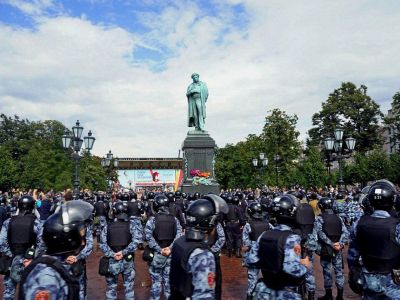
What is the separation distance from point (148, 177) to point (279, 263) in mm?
82636

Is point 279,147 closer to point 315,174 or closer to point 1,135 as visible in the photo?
point 315,174

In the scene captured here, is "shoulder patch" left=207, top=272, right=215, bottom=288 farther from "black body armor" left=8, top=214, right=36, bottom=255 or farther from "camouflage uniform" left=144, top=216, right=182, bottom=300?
"black body armor" left=8, top=214, right=36, bottom=255

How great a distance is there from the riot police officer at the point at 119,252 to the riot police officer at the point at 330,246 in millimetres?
3715

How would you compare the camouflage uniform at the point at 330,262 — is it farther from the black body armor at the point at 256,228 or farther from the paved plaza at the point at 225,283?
the black body armor at the point at 256,228

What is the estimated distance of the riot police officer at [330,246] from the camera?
892 cm

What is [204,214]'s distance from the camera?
475cm

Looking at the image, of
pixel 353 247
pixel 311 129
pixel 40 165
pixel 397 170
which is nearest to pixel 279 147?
pixel 311 129

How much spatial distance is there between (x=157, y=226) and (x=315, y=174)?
30739 mm

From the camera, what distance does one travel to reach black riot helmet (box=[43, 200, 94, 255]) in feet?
12.6

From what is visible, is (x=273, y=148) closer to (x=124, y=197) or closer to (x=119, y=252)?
(x=124, y=197)

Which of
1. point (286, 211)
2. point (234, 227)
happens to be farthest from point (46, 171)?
point (286, 211)

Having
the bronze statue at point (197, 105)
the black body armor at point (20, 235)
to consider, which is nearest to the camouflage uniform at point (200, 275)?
the black body armor at point (20, 235)

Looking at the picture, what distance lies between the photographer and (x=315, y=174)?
37.3 meters

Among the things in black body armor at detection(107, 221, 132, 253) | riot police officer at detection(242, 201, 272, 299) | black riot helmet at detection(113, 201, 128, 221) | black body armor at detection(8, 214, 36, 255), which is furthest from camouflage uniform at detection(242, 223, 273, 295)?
black body armor at detection(8, 214, 36, 255)
